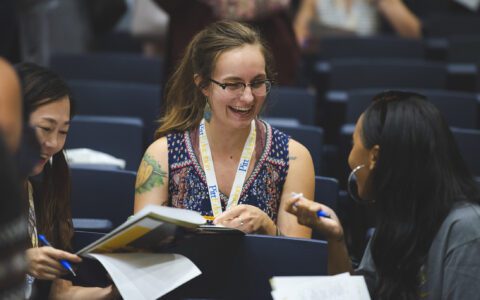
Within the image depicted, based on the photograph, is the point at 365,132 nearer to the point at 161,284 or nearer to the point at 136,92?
the point at 161,284

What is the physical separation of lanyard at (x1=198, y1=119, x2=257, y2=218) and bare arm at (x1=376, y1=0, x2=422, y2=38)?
322 centimetres

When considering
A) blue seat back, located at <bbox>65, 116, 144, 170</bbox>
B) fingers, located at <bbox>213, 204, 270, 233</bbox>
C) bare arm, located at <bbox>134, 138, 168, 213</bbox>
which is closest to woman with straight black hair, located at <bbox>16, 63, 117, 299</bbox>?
bare arm, located at <bbox>134, 138, 168, 213</bbox>

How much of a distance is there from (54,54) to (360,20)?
2.21 meters

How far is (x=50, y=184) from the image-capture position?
2.68 metres

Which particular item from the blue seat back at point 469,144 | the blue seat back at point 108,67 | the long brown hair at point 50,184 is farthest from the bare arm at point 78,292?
the blue seat back at point 108,67

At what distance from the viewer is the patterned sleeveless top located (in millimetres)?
2971

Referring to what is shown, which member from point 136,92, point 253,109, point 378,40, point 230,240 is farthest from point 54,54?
point 230,240

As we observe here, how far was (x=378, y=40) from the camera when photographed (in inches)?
225

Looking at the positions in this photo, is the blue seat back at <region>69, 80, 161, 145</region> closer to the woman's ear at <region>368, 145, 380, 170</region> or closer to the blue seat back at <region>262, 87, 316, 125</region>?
the blue seat back at <region>262, 87, 316, 125</region>

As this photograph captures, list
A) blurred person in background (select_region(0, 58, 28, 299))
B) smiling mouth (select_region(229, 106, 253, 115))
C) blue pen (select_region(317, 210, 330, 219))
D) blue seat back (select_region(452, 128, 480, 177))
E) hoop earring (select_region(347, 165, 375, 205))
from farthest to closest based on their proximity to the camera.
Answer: blue seat back (select_region(452, 128, 480, 177)) < smiling mouth (select_region(229, 106, 253, 115)) < hoop earring (select_region(347, 165, 375, 205)) < blue pen (select_region(317, 210, 330, 219)) < blurred person in background (select_region(0, 58, 28, 299))

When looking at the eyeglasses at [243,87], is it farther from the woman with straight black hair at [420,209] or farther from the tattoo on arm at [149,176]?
the woman with straight black hair at [420,209]

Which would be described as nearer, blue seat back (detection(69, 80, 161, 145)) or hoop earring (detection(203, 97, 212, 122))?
hoop earring (detection(203, 97, 212, 122))

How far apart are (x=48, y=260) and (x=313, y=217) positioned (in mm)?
737

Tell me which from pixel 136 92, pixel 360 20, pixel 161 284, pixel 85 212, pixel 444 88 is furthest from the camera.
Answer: pixel 360 20
